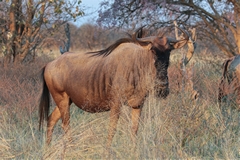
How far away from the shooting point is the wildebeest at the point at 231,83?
5.56 m

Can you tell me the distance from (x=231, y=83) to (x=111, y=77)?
60.1 inches

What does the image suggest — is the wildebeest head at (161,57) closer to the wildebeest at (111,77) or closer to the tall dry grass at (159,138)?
the wildebeest at (111,77)

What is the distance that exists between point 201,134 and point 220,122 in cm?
31

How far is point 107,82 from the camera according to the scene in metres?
5.14

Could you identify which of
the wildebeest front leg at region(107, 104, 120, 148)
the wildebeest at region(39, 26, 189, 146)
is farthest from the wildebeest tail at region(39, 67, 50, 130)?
the wildebeest front leg at region(107, 104, 120, 148)

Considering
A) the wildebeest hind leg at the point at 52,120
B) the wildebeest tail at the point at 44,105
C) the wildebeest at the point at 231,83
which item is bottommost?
the wildebeest hind leg at the point at 52,120

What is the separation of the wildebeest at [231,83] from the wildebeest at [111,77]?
0.84 m

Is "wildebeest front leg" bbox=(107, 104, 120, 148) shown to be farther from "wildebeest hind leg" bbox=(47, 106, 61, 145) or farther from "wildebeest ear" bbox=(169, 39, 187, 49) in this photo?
"wildebeest hind leg" bbox=(47, 106, 61, 145)

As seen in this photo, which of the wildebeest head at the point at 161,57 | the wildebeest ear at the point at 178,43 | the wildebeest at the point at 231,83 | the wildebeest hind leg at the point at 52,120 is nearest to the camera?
the wildebeest head at the point at 161,57

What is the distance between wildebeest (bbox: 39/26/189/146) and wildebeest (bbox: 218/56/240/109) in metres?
0.84

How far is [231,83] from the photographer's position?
5.56 meters

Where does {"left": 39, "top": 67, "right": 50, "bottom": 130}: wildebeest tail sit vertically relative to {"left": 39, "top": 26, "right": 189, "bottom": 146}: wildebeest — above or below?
below

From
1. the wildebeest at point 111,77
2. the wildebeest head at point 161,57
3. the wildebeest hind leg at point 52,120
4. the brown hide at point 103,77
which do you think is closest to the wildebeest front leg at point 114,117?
the wildebeest at point 111,77

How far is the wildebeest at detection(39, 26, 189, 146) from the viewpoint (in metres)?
4.86
